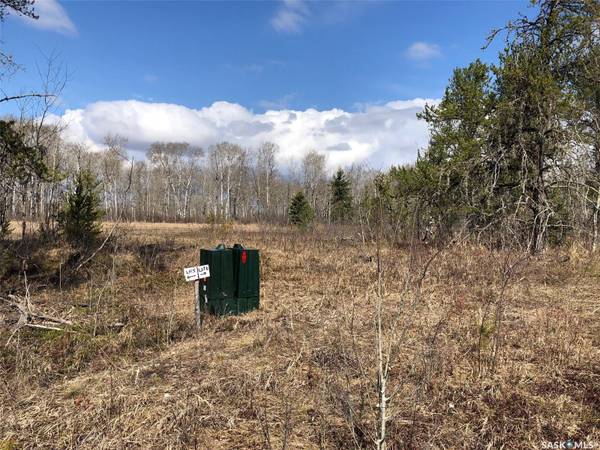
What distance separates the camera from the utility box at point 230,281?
611 centimetres

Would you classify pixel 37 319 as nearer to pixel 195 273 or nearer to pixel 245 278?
pixel 195 273

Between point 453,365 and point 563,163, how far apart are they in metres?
8.05

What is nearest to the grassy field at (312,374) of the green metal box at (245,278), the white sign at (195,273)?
the green metal box at (245,278)

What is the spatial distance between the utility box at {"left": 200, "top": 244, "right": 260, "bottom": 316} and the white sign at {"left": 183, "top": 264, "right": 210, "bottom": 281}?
659 millimetres

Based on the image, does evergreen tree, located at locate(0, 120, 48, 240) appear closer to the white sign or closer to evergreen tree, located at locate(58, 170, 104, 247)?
the white sign

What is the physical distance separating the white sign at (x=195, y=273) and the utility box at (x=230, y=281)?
66cm

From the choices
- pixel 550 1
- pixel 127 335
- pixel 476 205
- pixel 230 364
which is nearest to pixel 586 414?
pixel 230 364

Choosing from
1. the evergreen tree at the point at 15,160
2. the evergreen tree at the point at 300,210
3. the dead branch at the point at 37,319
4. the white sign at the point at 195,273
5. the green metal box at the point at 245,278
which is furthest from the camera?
the evergreen tree at the point at 300,210

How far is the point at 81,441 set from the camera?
8.89 ft

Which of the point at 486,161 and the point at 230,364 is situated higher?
the point at 486,161

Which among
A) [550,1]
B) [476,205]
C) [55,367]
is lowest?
[55,367]

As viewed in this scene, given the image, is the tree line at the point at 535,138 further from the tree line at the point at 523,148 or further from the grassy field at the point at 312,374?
the grassy field at the point at 312,374

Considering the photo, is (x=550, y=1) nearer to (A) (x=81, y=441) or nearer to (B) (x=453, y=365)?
(B) (x=453, y=365)

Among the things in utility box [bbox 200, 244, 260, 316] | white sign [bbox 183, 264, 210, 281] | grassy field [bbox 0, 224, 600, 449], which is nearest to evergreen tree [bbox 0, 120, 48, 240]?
grassy field [bbox 0, 224, 600, 449]
